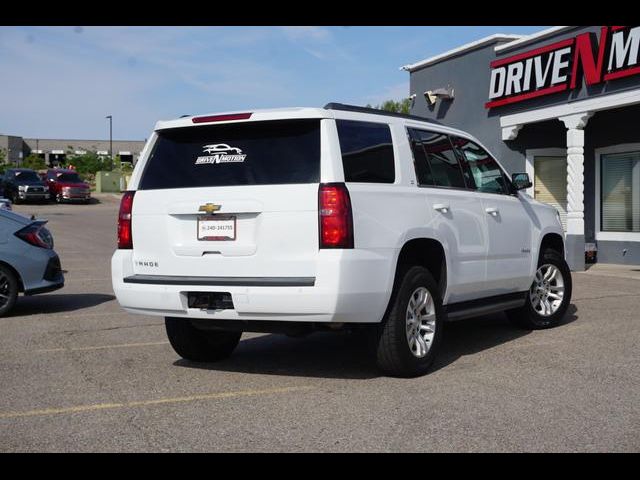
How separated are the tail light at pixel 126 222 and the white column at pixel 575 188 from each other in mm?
11503

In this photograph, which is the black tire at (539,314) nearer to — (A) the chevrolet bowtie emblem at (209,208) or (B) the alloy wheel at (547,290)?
(B) the alloy wheel at (547,290)

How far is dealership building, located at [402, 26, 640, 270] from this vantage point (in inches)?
598

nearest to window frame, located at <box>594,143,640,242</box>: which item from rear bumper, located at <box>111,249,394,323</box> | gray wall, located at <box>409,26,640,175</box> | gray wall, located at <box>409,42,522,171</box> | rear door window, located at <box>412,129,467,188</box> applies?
gray wall, located at <box>409,26,640,175</box>

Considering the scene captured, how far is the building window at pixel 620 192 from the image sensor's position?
1628 cm

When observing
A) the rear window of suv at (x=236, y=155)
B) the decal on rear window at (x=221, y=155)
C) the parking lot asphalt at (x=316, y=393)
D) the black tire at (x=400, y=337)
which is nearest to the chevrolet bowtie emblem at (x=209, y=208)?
the rear window of suv at (x=236, y=155)

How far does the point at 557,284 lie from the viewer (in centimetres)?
884

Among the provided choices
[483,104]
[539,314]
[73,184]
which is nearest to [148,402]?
[539,314]

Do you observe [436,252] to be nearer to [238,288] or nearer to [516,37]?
[238,288]

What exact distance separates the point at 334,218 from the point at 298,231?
281 mm

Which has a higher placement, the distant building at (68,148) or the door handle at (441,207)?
the distant building at (68,148)

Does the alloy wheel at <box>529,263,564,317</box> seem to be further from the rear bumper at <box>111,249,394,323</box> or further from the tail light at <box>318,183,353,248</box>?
the tail light at <box>318,183,353,248</box>
